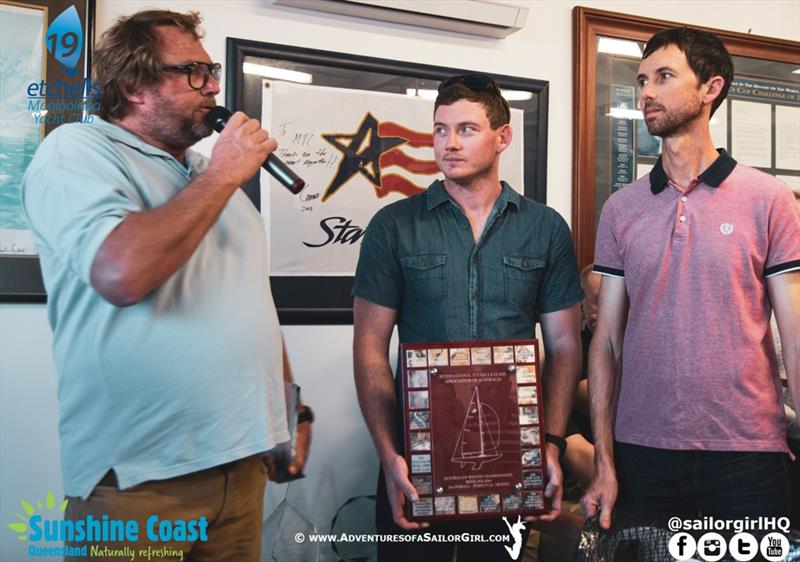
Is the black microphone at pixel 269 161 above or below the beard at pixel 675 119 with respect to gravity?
below

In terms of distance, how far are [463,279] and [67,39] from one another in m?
1.35

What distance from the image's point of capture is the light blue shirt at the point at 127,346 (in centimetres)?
130

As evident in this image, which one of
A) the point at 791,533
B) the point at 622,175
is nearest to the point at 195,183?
the point at 791,533

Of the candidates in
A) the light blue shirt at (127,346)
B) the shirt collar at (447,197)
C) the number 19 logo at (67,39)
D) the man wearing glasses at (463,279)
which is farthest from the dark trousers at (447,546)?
the number 19 logo at (67,39)

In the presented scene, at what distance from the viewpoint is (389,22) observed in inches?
104

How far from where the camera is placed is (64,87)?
2225 mm

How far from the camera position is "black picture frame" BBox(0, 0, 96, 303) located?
7.19ft

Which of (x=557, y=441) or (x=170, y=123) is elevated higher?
(x=170, y=123)

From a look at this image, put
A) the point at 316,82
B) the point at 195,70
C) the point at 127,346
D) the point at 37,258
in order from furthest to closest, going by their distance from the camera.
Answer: the point at 316,82 < the point at 37,258 < the point at 195,70 < the point at 127,346

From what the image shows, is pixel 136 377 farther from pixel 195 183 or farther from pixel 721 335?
pixel 721 335

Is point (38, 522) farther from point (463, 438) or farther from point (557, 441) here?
point (557, 441)

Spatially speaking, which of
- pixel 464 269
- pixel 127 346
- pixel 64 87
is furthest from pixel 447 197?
pixel 64 87

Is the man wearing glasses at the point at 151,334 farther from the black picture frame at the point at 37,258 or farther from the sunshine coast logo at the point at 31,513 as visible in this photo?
the sunshine coast logo at the point at 31,513

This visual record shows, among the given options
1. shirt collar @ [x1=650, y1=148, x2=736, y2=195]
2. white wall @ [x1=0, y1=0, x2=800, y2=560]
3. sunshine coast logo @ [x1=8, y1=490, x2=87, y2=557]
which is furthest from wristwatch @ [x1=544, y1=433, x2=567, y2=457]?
sunshine coast logo @ [x1=8, y1=490, x2=87, y2=557]
